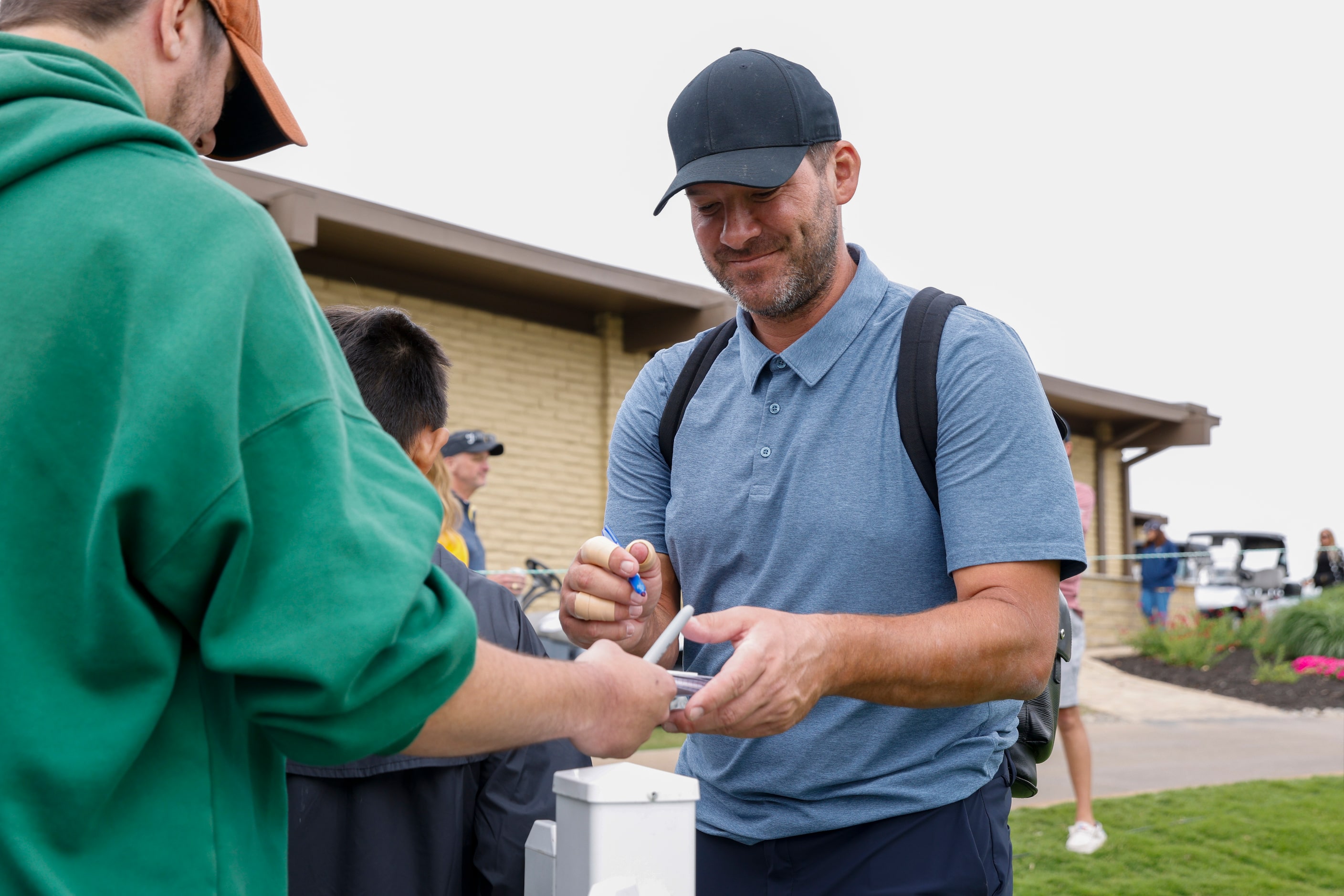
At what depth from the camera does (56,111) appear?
3.98 ft

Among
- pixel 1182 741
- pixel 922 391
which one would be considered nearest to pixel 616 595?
pixel 922 391

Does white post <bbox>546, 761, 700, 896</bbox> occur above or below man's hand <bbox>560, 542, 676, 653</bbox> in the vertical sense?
below

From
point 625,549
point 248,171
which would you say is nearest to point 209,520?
point 625,549

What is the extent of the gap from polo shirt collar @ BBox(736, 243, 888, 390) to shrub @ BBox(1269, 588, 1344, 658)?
16.0 metres

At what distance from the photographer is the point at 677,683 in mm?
1761

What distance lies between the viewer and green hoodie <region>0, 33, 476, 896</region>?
1.14 meters

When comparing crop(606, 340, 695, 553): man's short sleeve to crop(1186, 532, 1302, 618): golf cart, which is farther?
crop(1186, 532, 1302, 618): golf cart

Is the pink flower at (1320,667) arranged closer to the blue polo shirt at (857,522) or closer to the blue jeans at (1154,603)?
→ the blue jeans at (1154,603)

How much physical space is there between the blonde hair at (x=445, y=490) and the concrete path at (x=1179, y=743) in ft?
9.05

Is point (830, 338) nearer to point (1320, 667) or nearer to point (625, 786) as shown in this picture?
point (625, 786)

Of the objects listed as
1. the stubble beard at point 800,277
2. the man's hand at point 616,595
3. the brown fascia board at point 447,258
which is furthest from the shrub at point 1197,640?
the man's hand at point 616,595

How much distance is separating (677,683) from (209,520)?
82 cm

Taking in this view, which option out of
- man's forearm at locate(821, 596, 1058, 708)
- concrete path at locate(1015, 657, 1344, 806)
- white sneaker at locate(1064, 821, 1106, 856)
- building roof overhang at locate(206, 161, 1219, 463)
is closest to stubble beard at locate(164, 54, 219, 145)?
man's forearm at locate(821, 596, 1058, 708)

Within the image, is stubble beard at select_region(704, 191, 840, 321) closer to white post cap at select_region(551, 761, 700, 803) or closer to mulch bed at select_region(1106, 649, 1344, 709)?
white post cap at select_region(551, 761, 700, 803)
